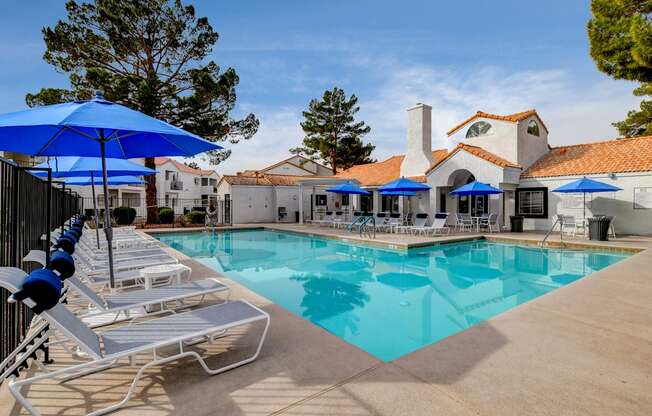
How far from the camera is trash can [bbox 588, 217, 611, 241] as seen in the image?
13.2m

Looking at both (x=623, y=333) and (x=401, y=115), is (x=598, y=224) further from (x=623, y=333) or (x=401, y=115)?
(x=401, y=115)

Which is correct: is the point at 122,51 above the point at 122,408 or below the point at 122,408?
above

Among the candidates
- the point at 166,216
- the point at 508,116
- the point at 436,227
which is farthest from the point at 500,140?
the point at 166,216

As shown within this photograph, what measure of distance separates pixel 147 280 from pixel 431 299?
5540mm

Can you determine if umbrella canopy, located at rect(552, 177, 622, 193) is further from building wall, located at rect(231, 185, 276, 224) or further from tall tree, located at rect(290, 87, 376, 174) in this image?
tall tree, located at rect(290, 87, 376, 174)

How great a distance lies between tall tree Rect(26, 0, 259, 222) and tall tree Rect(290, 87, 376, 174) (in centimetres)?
1575

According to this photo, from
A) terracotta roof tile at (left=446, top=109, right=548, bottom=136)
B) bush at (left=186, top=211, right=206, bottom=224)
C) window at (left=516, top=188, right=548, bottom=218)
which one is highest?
terracotta roof tile at (left=446, top=109, right=548, bottom=136)

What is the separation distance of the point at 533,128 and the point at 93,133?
72.1 ft

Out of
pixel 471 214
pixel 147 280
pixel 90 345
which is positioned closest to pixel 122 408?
pixel 90 345

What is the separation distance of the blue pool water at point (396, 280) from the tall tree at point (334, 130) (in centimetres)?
2414

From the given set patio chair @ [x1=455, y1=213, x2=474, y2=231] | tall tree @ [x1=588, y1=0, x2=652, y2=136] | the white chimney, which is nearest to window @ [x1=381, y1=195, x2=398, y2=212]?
the white chimney

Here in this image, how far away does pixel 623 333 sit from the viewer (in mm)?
4039

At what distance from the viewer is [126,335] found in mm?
2975

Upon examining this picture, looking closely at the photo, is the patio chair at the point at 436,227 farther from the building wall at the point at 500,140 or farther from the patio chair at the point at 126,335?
the patio chair at the point at 126,335
